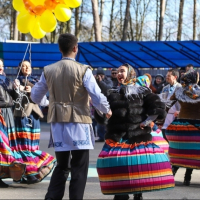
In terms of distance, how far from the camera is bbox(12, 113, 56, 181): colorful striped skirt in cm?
701

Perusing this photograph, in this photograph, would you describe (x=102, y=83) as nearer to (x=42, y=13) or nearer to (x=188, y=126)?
(x=188, y=126)

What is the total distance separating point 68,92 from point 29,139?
2.25 meters

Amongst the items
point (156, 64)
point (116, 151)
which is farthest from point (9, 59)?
point (116, 151)

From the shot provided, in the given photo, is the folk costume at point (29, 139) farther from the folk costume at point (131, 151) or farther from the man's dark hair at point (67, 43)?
the man's dark hair at point (67, 43)

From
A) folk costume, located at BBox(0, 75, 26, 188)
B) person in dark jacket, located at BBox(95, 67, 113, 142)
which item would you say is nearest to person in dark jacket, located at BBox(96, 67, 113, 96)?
person in dark jacket, located at BBox(95, 67, 113, 142)

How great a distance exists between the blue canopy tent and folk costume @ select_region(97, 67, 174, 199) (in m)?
11.7

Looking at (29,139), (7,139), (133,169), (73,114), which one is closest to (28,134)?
(29,139)

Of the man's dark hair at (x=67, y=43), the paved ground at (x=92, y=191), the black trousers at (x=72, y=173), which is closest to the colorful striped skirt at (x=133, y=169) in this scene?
the black trousers at (x=72, y=173)

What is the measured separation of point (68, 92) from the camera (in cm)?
502

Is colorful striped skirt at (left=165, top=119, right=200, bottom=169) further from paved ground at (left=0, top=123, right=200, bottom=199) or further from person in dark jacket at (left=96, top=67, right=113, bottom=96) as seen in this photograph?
person in dark jacket at (left=96, top=67, right=113, bottom=96)

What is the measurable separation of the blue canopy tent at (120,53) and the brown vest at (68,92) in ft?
40.9

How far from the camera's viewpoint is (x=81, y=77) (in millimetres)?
4992

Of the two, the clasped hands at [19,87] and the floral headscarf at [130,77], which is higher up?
the floral headscarf at [130,77]

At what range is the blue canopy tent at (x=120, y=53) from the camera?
17.7 metres
